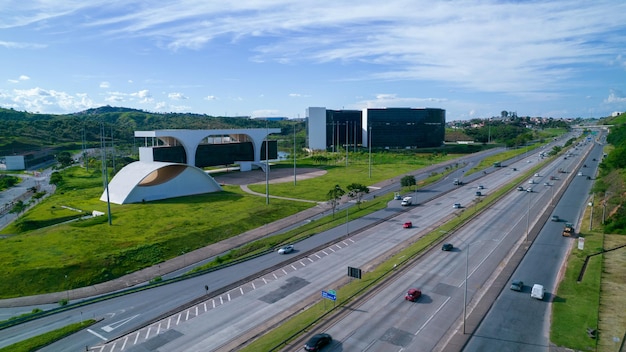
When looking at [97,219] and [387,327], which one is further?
[97,219]

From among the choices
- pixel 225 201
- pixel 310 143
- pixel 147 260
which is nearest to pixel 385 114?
pixel 310 143

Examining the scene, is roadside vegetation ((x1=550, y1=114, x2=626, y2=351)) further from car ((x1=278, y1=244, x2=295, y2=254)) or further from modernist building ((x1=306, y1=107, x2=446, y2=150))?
modernist building ((x1=306, y1=107, x2=446, y2=150))

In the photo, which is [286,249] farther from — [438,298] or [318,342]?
[318,342]

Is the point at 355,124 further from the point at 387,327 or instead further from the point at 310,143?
the point at 387,327

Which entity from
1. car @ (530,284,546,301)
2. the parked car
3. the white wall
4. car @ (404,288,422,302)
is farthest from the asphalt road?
the white wall

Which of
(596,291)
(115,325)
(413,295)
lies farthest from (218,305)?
(596,291)

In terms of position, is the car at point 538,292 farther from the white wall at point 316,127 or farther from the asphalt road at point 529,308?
the white wall at point 316,127
